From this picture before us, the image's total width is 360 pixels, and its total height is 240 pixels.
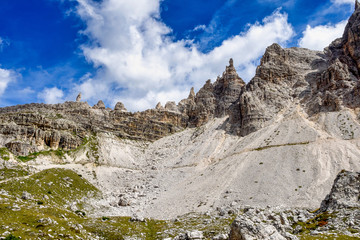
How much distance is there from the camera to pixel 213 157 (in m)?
111

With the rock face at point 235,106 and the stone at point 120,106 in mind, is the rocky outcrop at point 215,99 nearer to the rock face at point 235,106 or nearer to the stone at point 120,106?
the rock face at point 235,106

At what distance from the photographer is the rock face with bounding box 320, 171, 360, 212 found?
40219 millimetres

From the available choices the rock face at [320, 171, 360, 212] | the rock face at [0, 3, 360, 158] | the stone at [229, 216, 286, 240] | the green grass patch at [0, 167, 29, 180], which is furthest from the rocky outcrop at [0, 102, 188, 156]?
the rock face at [320, 171, 360, 212]

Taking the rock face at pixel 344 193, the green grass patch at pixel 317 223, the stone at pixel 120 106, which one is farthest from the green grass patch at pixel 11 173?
the stone at pixel 120 106

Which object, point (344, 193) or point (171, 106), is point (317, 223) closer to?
point (344, 193)

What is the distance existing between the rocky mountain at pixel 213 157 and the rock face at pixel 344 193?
0.21m

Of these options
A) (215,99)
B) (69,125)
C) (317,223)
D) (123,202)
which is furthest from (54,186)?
(215,99)

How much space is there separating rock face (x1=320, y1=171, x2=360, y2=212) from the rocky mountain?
8.1 inches

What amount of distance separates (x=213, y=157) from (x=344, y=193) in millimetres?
69716

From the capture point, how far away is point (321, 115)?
105m

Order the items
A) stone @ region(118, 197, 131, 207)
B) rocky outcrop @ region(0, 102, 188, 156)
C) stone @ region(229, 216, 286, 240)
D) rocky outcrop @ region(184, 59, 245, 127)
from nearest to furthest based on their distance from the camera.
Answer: stone @ region(229, 216, 286, 240) → stone @ region(118, 197, 131, 207) → rocky outcrop @ region(0, 102, 188, 156) → rocky outcrop @ region(184, 59, 245, 127)

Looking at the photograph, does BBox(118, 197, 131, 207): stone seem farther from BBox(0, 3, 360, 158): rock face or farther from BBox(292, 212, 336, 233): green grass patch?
BBox(292, 212, 336, 233): green grass patch

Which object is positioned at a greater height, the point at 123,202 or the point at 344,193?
the point at 123,202

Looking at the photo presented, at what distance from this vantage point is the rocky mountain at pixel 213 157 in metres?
45.3
